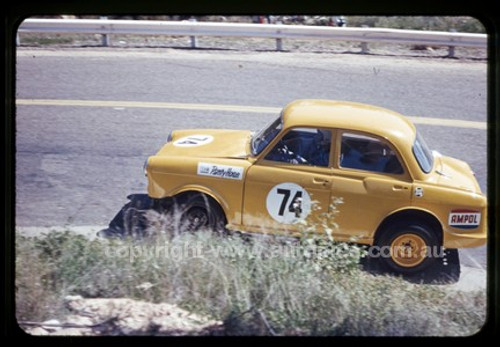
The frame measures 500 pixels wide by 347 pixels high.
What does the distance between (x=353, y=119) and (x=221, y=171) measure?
1157 millimetres

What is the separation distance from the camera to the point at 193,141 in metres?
6.86

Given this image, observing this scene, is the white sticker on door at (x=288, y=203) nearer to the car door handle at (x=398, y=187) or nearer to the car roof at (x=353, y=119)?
the car roof at (x=353, y=119)

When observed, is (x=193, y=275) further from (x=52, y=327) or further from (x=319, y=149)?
(x=319, y=149)

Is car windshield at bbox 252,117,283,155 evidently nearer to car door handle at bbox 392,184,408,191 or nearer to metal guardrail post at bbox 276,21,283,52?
metal guardrail post at bbox 276,21,283,52

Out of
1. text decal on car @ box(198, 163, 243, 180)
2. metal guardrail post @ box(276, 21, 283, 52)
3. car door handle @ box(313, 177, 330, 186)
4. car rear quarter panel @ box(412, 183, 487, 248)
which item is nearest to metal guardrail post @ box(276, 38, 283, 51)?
metal guardrail post @ box(276, 21, 283, 52)

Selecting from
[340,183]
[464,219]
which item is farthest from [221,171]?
[464,219]

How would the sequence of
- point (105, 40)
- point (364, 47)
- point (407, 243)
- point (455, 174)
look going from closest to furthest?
point (407, 243) < point (455, 174) < point (364, 47) < point (105, 40)

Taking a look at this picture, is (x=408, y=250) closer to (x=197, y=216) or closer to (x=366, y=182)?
(x=366, y=182)

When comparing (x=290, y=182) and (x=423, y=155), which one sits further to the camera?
(x=423, y=155)

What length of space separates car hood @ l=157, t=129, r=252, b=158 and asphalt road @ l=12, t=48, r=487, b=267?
0.21m

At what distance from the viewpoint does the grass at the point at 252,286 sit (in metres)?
4.90

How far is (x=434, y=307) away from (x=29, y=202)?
2858mm

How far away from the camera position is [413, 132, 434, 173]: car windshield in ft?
20.8
